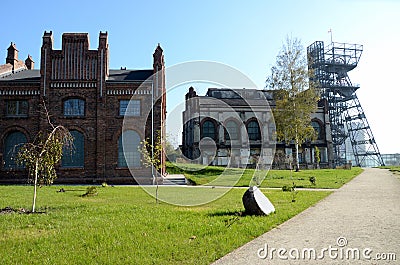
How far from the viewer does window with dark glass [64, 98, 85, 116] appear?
2650 cm

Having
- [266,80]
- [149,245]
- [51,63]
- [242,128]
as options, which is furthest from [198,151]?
[149,245]

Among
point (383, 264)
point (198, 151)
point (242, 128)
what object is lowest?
point (383, 264)

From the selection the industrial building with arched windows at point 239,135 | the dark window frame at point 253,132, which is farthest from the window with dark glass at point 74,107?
the dark window frame at point 253,132

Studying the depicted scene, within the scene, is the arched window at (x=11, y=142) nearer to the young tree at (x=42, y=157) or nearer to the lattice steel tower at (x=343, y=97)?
the young tree at (x=42, y=157)

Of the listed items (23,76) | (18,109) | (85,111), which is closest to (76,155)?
(85,111)

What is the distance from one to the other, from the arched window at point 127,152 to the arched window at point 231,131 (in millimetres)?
22415

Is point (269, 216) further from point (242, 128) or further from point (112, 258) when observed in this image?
point (242, 128)

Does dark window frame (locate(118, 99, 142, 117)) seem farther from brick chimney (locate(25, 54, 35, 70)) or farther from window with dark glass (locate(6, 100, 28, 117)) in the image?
brick chimney (locate(25, 54, 35, 70))

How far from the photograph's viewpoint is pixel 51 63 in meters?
26.5

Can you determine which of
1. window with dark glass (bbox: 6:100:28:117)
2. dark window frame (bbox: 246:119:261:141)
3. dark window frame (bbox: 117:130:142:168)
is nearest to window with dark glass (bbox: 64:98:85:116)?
window with dark glass (bbox: 6:100:28:117)

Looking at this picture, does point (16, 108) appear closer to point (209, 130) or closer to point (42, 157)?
point (42, 157)

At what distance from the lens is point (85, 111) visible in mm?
26344

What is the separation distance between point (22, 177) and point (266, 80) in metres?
25.1

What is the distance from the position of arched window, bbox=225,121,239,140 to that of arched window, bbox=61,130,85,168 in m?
24.6
